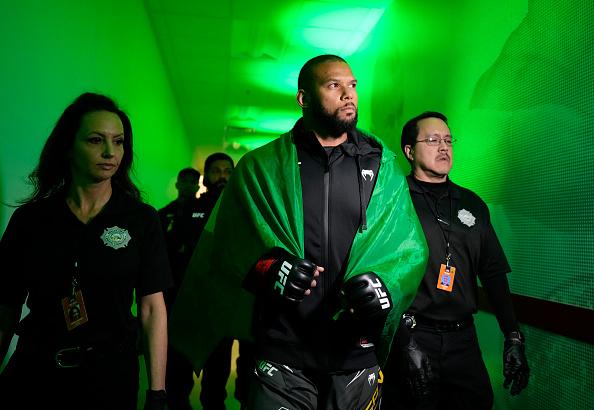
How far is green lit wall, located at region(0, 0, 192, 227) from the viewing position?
2.22 m

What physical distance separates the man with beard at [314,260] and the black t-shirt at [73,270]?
30 centimetres

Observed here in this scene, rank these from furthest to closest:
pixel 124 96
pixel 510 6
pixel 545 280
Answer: pixel 124 96 < pixel 510 6 < pixel 545 280

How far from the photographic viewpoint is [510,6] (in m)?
2.80

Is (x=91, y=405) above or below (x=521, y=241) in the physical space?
below

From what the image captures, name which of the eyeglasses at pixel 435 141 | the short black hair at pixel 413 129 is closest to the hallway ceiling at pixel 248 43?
the short black hair at pixel 413 129

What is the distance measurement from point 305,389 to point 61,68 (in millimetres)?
2410

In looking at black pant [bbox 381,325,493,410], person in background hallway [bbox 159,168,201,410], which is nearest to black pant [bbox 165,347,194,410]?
person in background hallway [bbox 159,168,201,410]

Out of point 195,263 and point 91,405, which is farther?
point 195,263

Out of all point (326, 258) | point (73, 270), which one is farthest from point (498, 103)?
point (73, 270)

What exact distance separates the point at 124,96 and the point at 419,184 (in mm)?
3372

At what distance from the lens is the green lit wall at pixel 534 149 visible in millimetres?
2166

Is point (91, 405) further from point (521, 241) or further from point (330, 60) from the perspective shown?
point (521, 241)

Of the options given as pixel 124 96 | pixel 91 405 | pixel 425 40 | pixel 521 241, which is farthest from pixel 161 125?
pixel 91 405

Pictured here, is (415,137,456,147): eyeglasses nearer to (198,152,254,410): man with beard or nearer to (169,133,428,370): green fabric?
(169,133,428,370): green fabric
